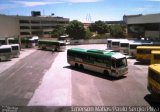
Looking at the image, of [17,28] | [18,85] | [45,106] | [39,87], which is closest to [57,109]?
[45,106]

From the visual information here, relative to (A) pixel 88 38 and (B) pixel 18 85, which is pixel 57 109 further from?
(A) pixel 88 38

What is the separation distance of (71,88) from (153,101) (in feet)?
27.8

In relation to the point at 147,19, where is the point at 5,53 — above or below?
below

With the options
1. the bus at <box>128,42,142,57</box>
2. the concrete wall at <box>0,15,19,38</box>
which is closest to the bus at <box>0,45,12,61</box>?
the concrete wall at <box>0,15,19,38</box>

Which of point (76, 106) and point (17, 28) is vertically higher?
point (17, 28)

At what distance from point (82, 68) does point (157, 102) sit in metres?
15.6

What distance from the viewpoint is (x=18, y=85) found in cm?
2623

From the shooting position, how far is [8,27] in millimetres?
60781

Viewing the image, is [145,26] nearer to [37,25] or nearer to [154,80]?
[154,80]

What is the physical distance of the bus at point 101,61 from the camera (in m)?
27.3

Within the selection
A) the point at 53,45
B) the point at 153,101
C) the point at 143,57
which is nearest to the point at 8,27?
the point at 53,45

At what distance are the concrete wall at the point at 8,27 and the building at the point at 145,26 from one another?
37.7 m

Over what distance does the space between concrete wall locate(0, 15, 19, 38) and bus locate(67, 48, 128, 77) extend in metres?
28.0

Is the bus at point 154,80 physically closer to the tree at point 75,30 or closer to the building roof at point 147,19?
the building roof at point 147,19
